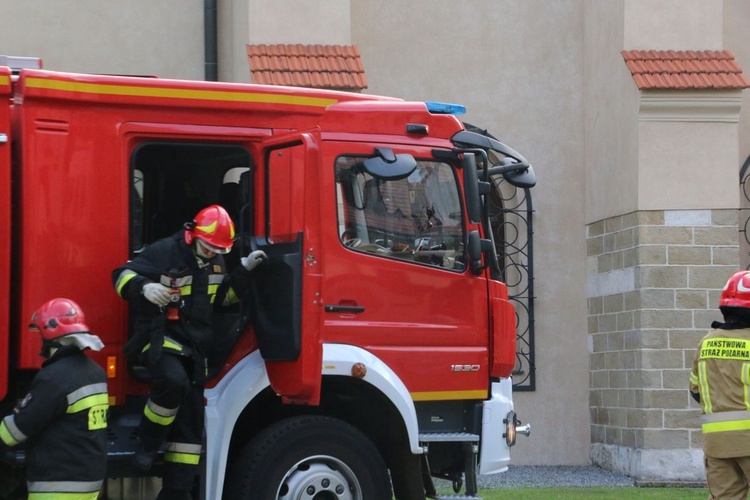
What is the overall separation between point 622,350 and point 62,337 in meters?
7.99

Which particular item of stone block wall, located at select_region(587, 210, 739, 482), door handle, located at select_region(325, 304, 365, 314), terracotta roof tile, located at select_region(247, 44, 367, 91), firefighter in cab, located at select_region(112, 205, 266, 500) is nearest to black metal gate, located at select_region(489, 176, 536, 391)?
stone block wall, located at select_region(587, 210, 739, 482)

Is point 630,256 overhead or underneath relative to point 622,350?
overhead

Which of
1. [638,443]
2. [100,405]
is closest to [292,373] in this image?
[100,405]

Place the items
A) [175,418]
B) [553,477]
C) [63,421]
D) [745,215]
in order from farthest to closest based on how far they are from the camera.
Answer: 1. [745,215]
2. [553,477]
3. [175,418]
4. [63,421]

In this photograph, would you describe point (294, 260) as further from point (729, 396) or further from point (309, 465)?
point (729, 396)

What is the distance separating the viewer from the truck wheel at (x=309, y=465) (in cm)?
708

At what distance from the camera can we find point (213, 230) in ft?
22.6

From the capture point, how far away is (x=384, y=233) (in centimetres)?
750

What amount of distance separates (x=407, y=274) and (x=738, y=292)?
2.04 m

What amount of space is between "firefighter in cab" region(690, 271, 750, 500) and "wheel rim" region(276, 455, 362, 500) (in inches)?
85.4

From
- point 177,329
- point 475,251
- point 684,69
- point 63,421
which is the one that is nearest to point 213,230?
point 177,329

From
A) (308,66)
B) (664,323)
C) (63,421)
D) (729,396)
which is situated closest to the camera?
(63,421)

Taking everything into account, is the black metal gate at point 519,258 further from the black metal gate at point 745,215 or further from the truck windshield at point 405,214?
the truck windshield at point 405,214

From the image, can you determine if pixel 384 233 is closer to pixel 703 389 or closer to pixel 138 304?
pixel 138 304
